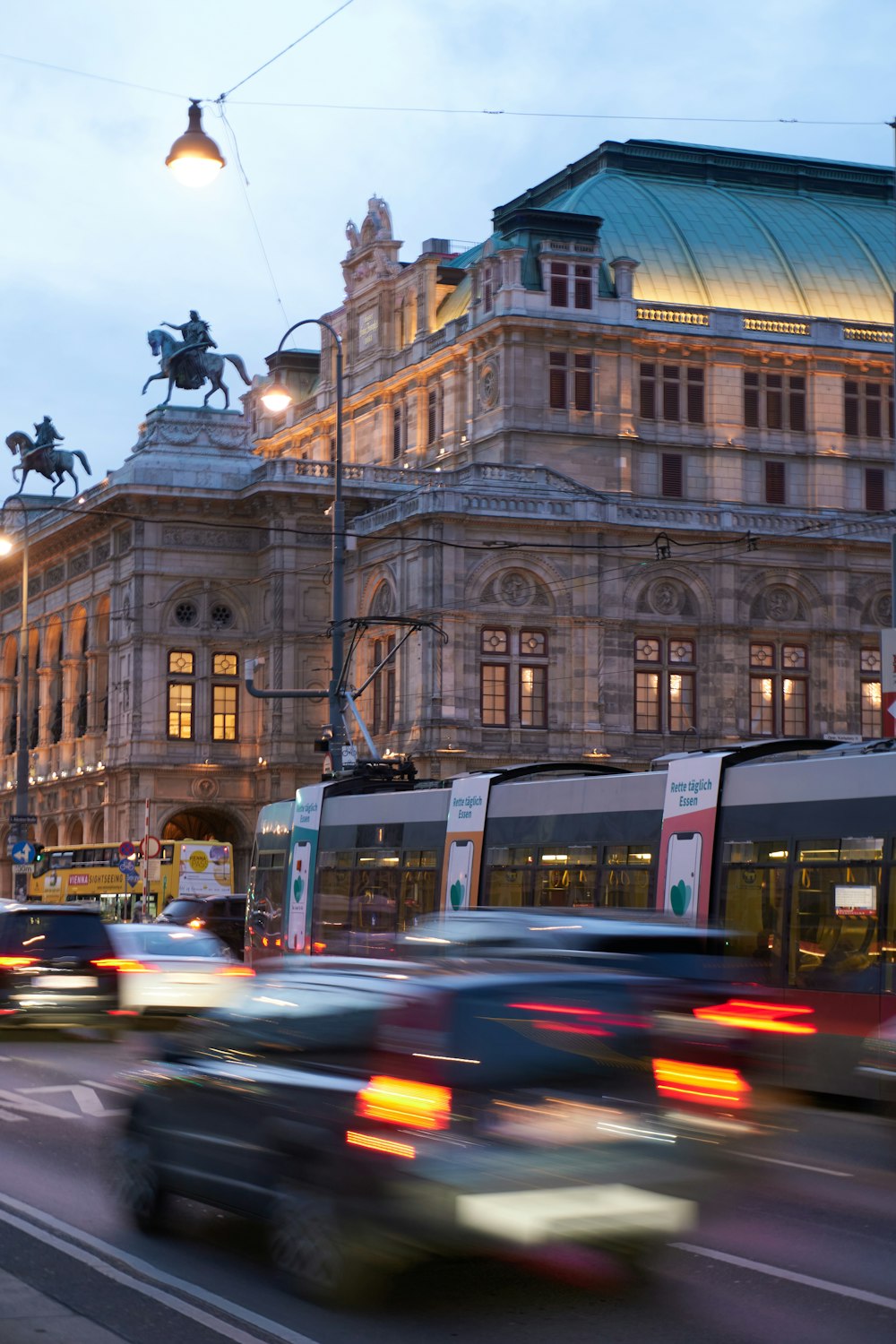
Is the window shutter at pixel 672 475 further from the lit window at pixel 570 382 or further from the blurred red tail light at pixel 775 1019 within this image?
the blurred red tail light at pixel 775 1019

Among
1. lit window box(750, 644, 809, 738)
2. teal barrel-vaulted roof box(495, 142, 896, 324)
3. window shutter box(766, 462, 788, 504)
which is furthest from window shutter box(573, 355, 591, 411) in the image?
lit window box(750, 644, 809, 738)

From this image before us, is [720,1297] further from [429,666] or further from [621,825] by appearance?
[429,666]

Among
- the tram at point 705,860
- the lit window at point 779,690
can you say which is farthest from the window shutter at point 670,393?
the tram at point 705,860

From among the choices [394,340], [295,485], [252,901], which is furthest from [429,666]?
[252,901]

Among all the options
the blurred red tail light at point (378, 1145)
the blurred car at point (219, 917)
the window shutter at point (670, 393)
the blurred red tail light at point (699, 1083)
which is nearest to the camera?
the blurred red tail light at point (378, 1145)

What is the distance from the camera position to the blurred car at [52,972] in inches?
961

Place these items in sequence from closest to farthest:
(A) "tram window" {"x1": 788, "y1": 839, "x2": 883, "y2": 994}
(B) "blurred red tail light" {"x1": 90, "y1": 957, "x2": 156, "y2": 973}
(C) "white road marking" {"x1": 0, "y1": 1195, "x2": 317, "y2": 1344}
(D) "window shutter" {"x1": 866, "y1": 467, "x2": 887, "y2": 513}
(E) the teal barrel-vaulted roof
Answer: (C) "white road marking" {"x1": 0, "y1": 1195, "x2": 317, "y2": 1344}, (A) "tram window" {"x1": 788, "y1": 839, "x2": 883, "y2": 994}, (B) "blurred red tail light" {"x1": 90, "y1": 957, "x2": 156, "y2": 973}, (D) "window shutter" {"x1": 866, "y1": 467, "x2": 887, "y2": 513}, (E) the teal barrel-vaulted roof

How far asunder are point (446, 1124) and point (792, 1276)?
2.50 m

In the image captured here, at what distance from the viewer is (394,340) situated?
7750cm

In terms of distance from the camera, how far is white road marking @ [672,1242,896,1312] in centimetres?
983

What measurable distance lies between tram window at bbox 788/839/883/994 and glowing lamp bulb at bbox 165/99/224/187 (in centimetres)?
893

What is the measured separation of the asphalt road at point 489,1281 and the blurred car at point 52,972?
10.6m

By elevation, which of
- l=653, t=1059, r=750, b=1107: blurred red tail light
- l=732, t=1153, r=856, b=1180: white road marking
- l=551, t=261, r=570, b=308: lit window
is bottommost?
l=732, t=1153, r=856, b=1180: white road marking

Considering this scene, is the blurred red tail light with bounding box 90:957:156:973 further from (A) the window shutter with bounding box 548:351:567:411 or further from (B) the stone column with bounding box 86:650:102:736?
(B) the stone column with bounding box 86:650:102:736
